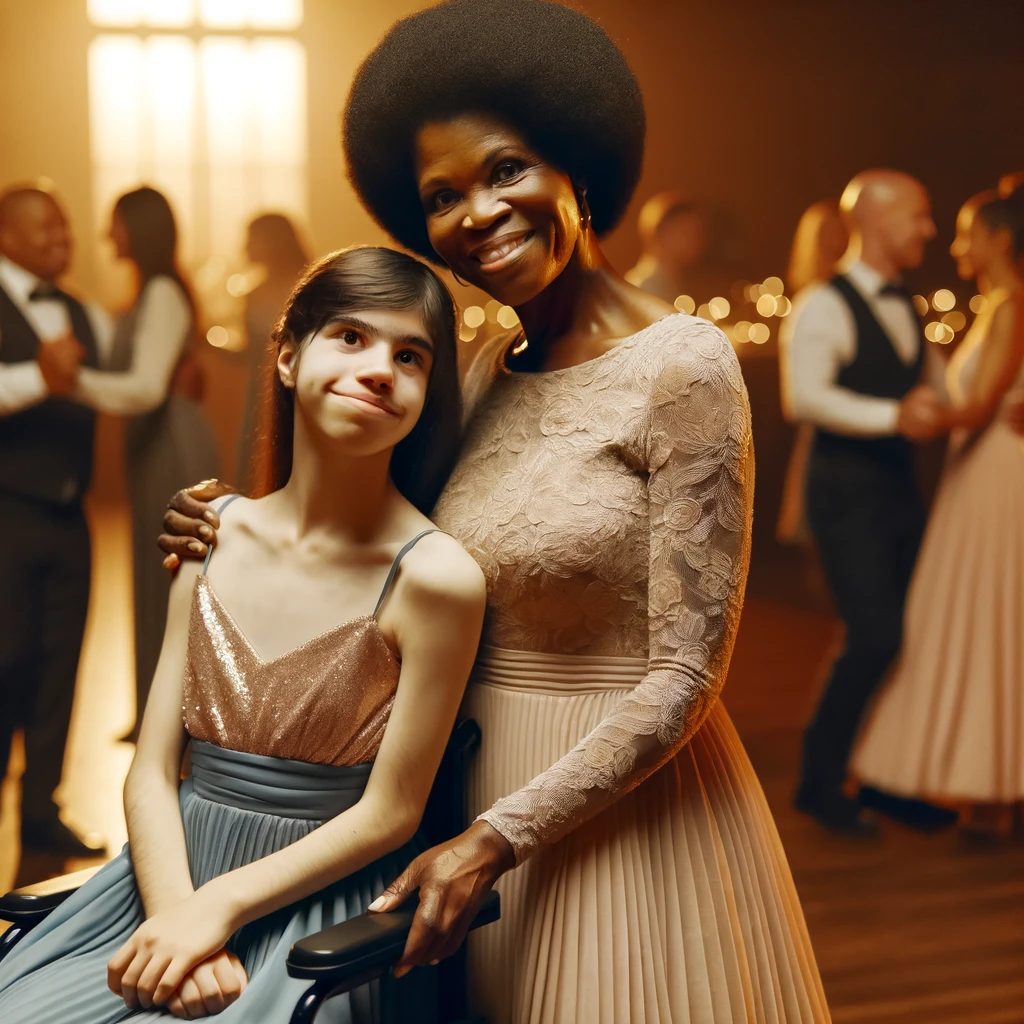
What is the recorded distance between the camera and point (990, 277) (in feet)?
14.2

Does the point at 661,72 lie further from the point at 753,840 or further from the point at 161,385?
the point at 753,840

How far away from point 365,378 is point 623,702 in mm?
502

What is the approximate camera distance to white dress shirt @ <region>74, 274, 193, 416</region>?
148 inches

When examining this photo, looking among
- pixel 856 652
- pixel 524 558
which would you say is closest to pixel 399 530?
pixel 524 558

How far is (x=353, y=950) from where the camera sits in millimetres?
1283

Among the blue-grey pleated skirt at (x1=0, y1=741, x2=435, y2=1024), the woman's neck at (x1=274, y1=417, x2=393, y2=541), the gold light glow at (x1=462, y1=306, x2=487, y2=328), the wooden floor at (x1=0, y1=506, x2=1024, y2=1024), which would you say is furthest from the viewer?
the gold light glow at (x1=462, y1=306, x2=487, y2=328)

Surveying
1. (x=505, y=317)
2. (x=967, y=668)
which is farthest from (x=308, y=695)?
(x=967, y=668)

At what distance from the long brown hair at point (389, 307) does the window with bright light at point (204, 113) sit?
92.9 inches

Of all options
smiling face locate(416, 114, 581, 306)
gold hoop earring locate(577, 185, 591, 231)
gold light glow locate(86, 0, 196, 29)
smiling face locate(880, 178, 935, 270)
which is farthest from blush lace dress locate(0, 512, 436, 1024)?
smiling face locate(880, 178, 935, 270)

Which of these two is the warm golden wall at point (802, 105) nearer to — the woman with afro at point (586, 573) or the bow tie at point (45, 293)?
the bow tie at point (45, 293)

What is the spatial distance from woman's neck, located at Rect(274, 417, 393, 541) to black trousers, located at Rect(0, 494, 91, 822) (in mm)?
2388

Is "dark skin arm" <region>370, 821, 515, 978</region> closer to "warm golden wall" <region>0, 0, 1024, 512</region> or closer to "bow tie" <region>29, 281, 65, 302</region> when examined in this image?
"bow tie" <region>29, 281, 65, 302</region>

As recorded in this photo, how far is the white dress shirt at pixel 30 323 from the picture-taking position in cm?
363

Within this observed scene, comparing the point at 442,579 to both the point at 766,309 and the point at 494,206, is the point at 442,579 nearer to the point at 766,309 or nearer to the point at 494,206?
the point at 494,206
